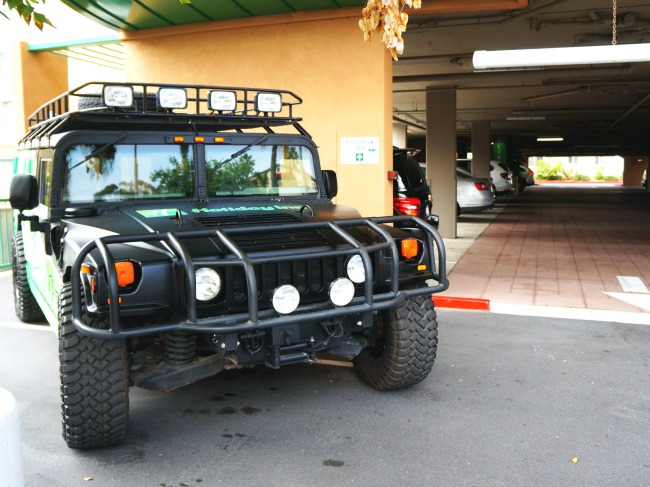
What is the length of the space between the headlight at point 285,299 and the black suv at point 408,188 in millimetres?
7681

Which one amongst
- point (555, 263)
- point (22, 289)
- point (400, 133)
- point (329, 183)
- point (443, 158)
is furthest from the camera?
point (400, 133)

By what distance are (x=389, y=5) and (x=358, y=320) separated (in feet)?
6.71

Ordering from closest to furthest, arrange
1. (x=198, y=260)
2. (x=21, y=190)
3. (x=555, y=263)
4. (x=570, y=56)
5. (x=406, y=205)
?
(x=198, y=260) < (x=21, y=190) < (x=570, y=56) < (x=555, y=263) < (x=406, y=205)

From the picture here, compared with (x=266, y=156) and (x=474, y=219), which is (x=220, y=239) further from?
(x=474, y=219)

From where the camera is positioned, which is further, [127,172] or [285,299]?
[127,172]

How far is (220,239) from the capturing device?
374 centimetres

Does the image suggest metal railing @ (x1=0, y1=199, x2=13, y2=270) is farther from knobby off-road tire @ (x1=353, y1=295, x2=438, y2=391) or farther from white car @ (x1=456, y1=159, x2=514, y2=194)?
white car @ (x1=456, y1=159, x2=514, y2=194)

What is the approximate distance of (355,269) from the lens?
13.0ft

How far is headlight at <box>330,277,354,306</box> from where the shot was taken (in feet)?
12.3

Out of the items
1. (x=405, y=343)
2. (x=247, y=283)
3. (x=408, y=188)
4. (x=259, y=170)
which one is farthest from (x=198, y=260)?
(x=408, y=188)

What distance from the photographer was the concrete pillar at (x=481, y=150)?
24.8 meters

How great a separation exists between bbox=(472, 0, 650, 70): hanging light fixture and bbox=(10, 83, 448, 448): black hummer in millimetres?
2335

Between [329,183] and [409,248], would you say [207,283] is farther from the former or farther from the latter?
[329,183]

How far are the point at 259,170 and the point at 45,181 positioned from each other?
5.15 ft
